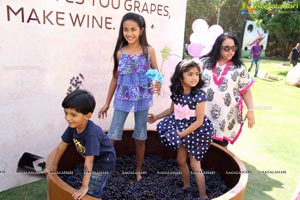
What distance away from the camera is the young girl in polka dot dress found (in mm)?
2344

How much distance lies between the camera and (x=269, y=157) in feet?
12.8

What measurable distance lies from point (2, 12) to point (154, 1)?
1.77 metres

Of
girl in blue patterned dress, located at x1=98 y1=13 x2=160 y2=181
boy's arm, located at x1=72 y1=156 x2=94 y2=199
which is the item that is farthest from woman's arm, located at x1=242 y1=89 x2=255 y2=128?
boy's arm, located at x1=72 y1=156 x2=94 y2=199

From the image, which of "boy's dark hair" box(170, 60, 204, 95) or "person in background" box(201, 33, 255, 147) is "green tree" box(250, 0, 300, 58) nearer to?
"person in background" box(201, 33, 255, 147)

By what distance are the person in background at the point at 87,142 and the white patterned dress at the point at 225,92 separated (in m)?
1.22

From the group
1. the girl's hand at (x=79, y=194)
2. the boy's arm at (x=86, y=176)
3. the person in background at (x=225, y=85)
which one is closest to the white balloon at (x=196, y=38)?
the person in background at (x=225, y=85)

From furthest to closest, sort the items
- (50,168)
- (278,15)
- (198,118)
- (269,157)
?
(278,15)
(269,157)
(198,118)
(50,168)

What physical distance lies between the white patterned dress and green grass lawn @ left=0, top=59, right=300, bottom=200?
0.22 metres

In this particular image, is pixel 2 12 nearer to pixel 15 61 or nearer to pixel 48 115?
pixel 15 61

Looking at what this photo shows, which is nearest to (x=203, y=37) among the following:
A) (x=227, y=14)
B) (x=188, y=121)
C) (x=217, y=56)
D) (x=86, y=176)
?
(x=217, y=56)

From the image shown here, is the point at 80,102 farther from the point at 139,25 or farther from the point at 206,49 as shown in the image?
the point at 206,49

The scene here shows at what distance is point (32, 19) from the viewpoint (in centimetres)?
259

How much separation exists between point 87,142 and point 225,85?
4.79ft

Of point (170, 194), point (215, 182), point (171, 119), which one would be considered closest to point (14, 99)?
point (171, 119)
